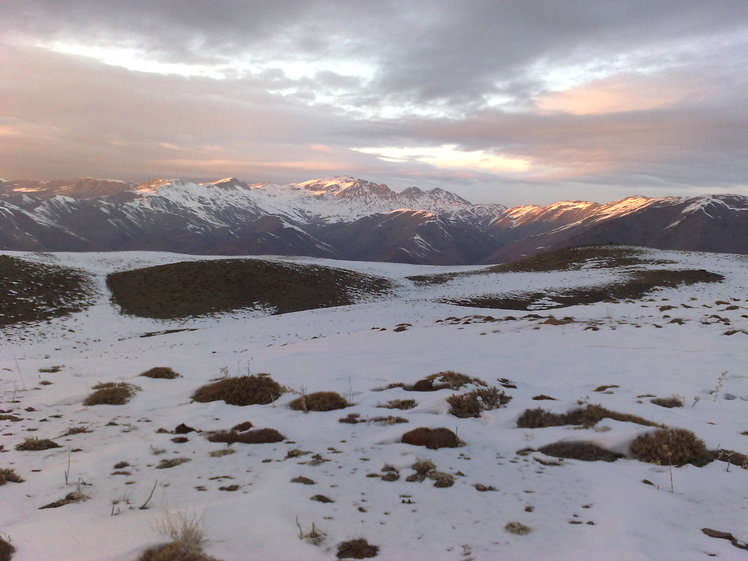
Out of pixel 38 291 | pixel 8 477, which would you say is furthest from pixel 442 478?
pixel 38 291

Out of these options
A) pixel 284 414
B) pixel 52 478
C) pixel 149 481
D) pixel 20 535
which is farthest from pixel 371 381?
pixel 20 535

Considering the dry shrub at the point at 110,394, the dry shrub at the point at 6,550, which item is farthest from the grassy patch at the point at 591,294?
the dry shrub at the point at 6,550

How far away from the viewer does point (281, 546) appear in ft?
13.9

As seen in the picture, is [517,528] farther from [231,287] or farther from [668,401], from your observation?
[231,287]

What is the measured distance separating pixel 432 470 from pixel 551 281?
47978 mm

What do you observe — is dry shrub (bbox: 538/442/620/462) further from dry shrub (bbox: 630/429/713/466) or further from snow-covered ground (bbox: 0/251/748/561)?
dry shrub (bbox: 630/429/713/466)

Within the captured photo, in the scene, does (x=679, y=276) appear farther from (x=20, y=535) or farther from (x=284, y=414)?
(x=20, y=535)

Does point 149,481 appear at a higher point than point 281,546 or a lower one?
lower

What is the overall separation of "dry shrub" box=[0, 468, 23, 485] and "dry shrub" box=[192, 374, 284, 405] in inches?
187

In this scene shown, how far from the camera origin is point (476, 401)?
9.52m

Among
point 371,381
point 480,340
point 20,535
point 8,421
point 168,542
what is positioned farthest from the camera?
point 480,340

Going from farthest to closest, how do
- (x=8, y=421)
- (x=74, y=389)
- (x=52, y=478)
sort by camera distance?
1. (x=74, y=389)
2. (x=8, y=421)
3. (x=52, y=478)

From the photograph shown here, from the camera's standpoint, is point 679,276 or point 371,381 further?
point 679,276

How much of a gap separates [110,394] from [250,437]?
524 cm
